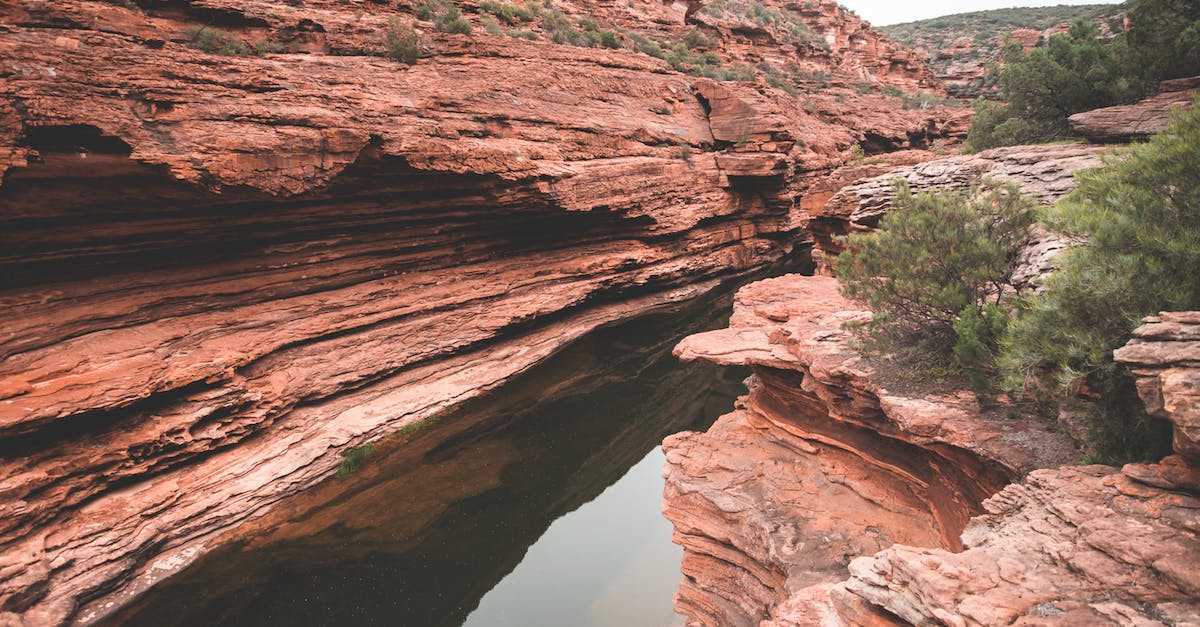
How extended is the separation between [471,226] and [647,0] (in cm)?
2142

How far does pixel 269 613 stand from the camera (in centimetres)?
672

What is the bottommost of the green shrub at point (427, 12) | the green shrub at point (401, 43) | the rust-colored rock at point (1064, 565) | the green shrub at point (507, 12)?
the rust-colored rock at point (1064, 565)

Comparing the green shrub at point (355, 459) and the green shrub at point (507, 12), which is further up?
the green shrub at point (507, 12)

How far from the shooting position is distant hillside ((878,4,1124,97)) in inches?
1608

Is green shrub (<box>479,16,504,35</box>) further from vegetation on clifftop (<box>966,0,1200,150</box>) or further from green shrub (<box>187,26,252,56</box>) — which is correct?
vegetation on clifftop (<box>966,0,1200,150</box>)

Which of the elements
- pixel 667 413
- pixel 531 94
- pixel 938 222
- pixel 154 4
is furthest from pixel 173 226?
pixel 938 222

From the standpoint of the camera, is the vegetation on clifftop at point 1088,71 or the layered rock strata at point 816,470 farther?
the vegetation on clifftop at point 1088,71

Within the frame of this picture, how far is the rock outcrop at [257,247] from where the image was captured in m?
6.86

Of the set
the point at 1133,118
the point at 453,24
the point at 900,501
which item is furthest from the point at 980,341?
the point at 453,24

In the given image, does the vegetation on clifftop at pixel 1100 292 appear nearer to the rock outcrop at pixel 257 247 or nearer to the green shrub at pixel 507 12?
the rock outcrop at pixel 257 247

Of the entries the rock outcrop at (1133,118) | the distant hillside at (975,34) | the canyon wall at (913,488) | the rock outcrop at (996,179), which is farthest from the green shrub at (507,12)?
the distant hillside at (975,34)

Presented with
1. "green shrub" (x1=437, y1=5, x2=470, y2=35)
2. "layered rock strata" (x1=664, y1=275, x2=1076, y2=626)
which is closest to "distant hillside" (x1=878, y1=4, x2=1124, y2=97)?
"green shrub" (x1=437, y1=5, x2=470, y2=35)

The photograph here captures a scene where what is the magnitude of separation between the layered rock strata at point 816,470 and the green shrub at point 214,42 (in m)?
9.81

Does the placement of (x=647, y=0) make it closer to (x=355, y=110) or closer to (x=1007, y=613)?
(x=355, y=110)
